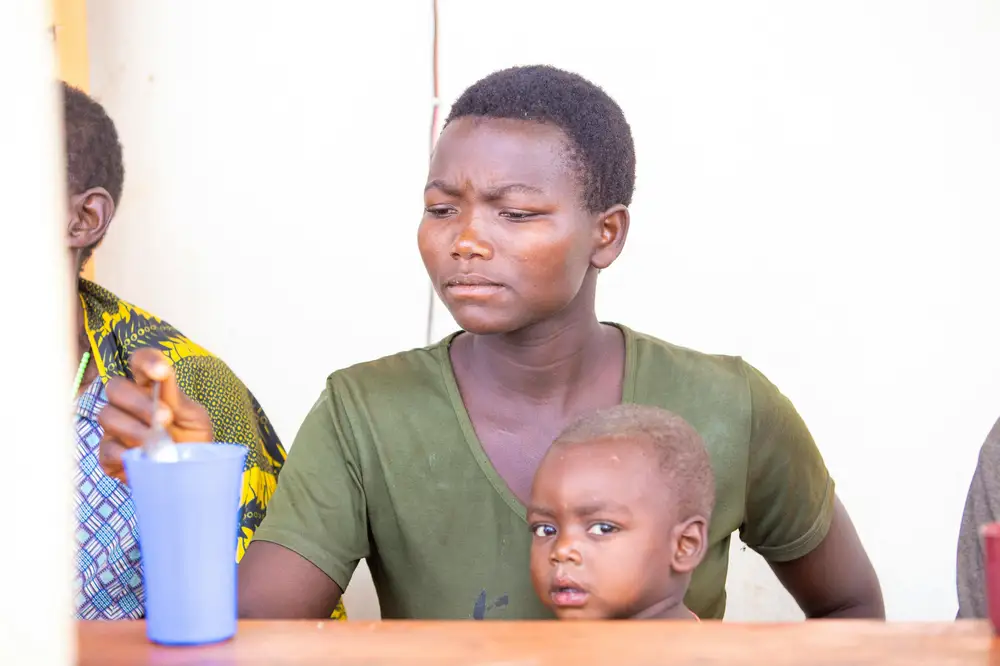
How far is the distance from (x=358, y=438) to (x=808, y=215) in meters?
1.40

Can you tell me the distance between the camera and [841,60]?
292cm

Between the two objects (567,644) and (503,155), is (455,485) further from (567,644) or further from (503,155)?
(567,644)

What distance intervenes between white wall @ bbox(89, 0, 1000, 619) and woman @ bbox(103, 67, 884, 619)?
2.75 ft

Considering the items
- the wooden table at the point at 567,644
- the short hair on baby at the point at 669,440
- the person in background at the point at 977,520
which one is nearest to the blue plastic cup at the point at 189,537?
the wooden table at the point at 567,644

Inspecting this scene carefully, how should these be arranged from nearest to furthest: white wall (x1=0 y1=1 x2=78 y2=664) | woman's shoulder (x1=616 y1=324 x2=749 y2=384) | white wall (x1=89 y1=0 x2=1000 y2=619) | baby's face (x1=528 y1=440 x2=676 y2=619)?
white wall (x1=0 y1=1 x2=78 y2=664) < baby's face (x1=528 y1=440 x2=676 y2=619) < woman's shoulder (x1=616 y1=324 x2=749 y2=384) < white wall (x1=89 y1=0 x2=1000 y2=619)

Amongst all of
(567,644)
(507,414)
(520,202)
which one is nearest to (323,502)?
(507,414)

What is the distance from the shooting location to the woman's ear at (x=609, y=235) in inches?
82.0

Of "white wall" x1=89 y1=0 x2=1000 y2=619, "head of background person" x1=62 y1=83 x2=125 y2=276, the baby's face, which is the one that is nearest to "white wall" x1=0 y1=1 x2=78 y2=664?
the baby's face

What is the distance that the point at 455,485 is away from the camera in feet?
6.60

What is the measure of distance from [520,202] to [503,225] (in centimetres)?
4

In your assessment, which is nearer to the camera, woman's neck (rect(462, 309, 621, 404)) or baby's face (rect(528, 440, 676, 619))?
baby's face (rect(528, 440, 676, 619))

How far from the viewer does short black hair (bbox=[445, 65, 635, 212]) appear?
2020 millimetres

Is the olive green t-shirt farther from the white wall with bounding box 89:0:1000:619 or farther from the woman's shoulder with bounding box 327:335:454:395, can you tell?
the white wall with bounding box 89:0:1000:619

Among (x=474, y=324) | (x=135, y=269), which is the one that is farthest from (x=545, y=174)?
(x=135, y=269)
